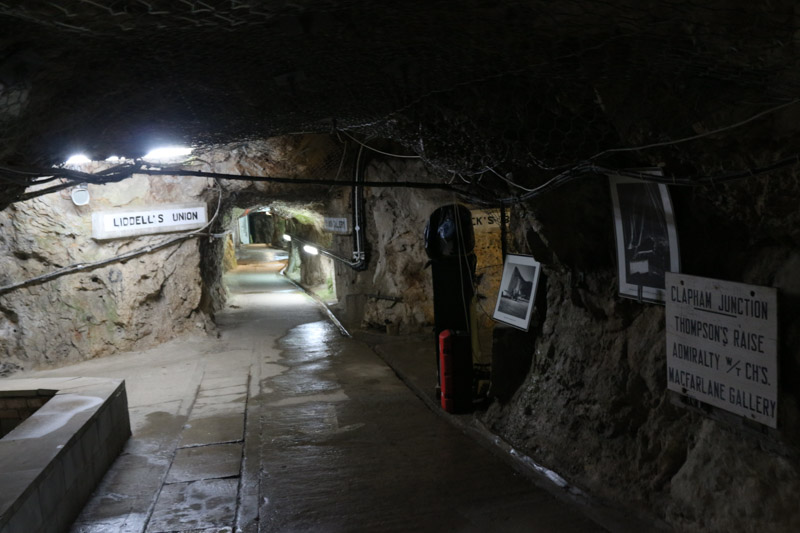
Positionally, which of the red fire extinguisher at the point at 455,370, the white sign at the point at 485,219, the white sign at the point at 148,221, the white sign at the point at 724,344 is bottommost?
the red fire extinguisher at the point at 455,370

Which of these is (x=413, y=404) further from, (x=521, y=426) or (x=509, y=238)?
(x=509, y=238)

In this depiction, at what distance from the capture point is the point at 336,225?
13414 mm

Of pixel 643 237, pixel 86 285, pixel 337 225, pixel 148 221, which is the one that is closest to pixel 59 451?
pixel 643 237

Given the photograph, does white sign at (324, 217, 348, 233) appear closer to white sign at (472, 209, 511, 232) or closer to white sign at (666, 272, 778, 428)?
white sign at (472, 209, 511, 232)

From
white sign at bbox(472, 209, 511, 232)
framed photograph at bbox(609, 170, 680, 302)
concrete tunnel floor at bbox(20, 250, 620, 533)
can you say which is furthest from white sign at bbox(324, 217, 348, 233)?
framed photograph at bbox(609, 170, 680, 302)

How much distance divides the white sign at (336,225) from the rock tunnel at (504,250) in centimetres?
512

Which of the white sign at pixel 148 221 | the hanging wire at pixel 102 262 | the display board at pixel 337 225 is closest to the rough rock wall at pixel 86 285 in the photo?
the hanging wire at pixel 102 262

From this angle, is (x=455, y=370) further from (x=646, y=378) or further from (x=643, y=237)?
(x=643, y=237)

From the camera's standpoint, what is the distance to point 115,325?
10430 millimetres

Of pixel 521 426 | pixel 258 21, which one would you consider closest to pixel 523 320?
pixel 521 426

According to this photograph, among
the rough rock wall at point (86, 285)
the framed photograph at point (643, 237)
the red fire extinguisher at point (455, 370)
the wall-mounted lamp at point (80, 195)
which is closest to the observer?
the framed photograph at point (643, 237)

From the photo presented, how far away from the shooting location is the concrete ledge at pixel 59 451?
12.0 ft

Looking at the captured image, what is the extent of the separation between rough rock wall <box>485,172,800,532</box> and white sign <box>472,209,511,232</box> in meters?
2.92

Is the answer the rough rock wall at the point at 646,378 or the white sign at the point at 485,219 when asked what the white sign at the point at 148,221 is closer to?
the white sign at the point at 485,219
